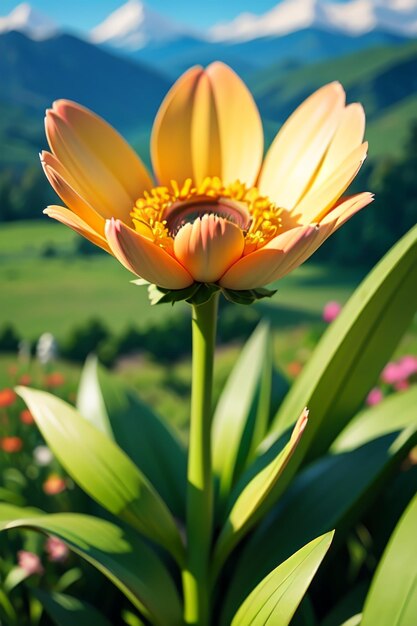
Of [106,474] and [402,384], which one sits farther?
[402,384]

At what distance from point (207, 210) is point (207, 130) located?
0.26ft

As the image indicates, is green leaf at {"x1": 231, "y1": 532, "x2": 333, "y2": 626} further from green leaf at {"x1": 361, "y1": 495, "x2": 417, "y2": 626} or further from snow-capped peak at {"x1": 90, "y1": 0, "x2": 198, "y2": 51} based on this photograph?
snow-capped peak at {"x1": 90, "y1": 0, "x2": 198, "y2": 51}

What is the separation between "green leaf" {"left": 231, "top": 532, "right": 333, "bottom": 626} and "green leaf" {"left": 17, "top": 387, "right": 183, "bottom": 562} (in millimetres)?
94

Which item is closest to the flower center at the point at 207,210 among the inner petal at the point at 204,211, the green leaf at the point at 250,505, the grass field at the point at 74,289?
the inner petal at the point at 204,211

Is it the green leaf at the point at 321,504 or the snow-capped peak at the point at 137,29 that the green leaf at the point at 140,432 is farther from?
the snow-capped peak at the point at 137,29

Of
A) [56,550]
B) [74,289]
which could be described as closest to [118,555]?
[56,550]

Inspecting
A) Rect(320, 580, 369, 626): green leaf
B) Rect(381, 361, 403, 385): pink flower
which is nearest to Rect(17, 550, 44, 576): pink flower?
Rect(320, 580, 369, 626): green leaf

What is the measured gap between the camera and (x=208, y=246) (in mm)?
323

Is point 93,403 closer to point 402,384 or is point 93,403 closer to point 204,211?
point 204,211

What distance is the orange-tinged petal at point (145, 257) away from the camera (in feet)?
1.02

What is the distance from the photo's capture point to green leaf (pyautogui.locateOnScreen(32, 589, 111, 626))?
0.47 m

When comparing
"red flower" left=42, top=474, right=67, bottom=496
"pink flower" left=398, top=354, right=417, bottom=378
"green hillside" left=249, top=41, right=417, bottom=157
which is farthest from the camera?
"green hillside" left=249, top=41, right=417, bottom=157

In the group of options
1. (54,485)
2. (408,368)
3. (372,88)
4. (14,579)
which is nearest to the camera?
(14,579)

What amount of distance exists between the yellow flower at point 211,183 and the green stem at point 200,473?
2.0 inches
